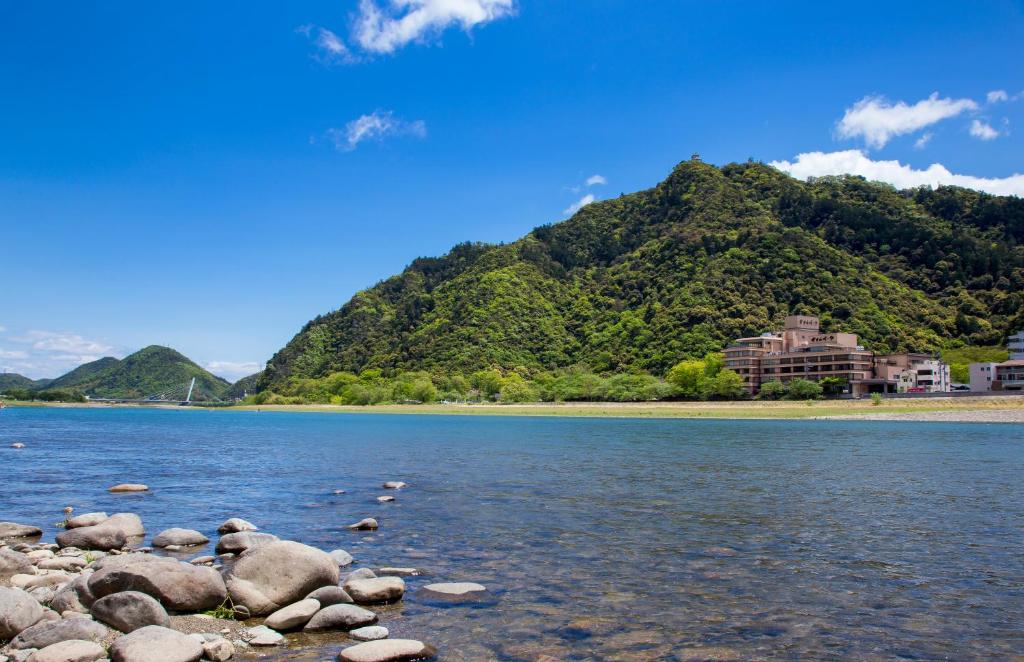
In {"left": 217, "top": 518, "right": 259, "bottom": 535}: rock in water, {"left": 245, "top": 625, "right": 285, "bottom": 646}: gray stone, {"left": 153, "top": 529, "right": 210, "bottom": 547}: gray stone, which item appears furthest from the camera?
{"left": 217, "top": 518, "right": 259, "bottom": 535}: rock in water

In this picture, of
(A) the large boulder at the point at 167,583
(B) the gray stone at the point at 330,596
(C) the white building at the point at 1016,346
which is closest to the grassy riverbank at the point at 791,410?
(C) the white building at the point at 1016,346

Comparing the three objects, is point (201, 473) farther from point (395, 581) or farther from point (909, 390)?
point (909, 390)

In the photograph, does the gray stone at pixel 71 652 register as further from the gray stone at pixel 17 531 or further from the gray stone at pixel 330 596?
the gray stone at pixel 17 531

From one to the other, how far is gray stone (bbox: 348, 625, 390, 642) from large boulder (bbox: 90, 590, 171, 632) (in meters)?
2.97

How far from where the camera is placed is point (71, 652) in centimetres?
916

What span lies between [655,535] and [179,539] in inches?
480

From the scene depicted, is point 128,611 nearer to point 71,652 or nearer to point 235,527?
point 71,652

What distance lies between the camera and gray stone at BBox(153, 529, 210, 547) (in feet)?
56.7

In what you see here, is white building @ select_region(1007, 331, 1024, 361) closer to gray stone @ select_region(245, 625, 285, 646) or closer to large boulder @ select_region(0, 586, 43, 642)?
gray stone @ select_region(245, 625, 285, 646)

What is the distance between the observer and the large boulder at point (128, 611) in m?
10.6

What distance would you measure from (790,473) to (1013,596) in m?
19.8

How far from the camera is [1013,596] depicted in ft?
42.0

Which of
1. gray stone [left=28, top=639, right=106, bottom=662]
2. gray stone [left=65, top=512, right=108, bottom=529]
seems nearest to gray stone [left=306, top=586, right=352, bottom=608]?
gray stone [left=28, top=639, right=106, bottom=662]

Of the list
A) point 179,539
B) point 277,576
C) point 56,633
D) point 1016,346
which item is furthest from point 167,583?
point 1016,346
